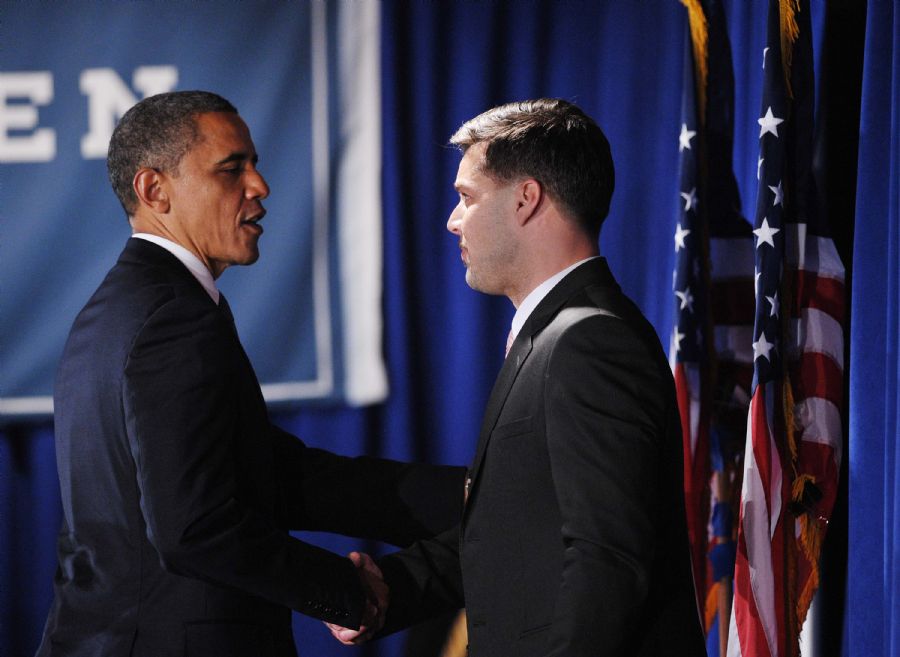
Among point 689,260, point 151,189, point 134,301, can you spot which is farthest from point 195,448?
point 689,260

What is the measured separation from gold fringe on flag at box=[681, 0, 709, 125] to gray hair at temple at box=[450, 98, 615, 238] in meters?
1.21

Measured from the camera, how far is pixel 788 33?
2291 mm

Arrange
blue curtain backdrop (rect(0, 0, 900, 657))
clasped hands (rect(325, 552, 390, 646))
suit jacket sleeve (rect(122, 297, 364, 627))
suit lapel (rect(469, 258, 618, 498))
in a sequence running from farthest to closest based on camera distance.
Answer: blue curtain backdrop (rect(0, 0, 900, 657)), clasped hands (rect(325, 552, 390, 646)), suit jacket sleeve (rect(122, 297, 364, 627)), suit lapel (rect(469, 258, 618, 498))

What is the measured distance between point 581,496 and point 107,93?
2655 millimetres

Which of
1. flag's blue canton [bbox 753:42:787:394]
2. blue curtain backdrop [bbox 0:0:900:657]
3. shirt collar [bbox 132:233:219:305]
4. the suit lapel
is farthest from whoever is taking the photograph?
blue curtain backdrop [bbox 0:0:900:657]

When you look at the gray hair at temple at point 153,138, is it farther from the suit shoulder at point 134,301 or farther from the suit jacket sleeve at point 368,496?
the suit jacket sleeve at point 368,496

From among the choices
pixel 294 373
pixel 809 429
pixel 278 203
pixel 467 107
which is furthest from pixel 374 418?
pixel 809 429

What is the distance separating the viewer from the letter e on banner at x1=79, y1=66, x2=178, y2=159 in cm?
347

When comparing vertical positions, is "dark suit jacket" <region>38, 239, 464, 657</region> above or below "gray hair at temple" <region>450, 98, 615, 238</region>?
below

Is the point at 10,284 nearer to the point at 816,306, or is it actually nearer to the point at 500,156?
the point at 500,156

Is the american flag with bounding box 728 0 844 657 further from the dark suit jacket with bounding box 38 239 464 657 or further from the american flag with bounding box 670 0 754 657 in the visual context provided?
the dark suit jacket with bounding box 38 239 464 657

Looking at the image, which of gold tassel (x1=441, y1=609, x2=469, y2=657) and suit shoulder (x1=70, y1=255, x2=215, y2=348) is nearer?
suit shoulder (x1=70, y1=255, x2=215, y2=348)

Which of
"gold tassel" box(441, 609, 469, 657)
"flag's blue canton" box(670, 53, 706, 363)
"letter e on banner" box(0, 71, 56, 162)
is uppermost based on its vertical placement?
"letter e on banner" box(0, 71, 56, 162)

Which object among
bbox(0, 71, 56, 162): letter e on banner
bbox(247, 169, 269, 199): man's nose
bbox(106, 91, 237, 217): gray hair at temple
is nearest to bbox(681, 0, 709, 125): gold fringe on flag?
bbox(247, 169, 269, 199): man's nose
